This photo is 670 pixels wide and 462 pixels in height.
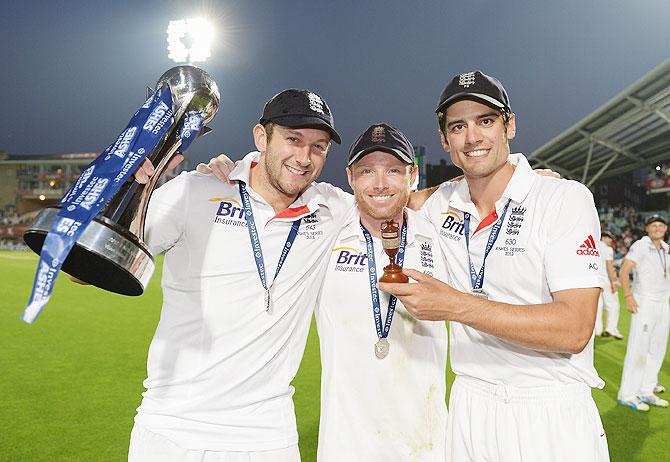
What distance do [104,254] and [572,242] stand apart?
185cm

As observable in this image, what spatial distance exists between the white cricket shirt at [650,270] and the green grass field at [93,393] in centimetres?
136

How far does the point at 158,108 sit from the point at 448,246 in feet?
5.22

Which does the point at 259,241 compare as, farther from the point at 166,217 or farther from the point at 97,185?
the point at 97,185

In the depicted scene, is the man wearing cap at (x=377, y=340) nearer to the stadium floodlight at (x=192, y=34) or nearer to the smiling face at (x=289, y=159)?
the smiling face at (x=289, y=159)

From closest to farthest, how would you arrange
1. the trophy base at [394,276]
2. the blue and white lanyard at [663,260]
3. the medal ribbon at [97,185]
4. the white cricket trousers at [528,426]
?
the medal ribbon at [97,185], the trophy base at [394,276], the white cricket trousers at [528,426], the blue and white lanyard at [663,260]

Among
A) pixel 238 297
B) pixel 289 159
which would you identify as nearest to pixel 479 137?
pixel 289 159

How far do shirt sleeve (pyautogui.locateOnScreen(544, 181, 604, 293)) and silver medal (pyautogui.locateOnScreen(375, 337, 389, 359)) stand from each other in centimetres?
89

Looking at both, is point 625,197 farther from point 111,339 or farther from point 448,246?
point 448,246

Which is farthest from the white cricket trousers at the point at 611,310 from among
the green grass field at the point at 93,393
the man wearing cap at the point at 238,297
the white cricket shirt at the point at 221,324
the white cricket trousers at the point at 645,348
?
the white cricket shirt at the point at 221,324

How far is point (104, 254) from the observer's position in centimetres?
171

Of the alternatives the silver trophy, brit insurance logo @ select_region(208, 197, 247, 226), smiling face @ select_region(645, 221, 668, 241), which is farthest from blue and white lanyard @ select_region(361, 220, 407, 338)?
smiling face @ select_region(645, 221, 668, 241)

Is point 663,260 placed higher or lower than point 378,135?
higher

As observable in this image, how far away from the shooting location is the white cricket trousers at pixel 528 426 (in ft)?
7.85

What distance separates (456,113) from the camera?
8.85 feet
